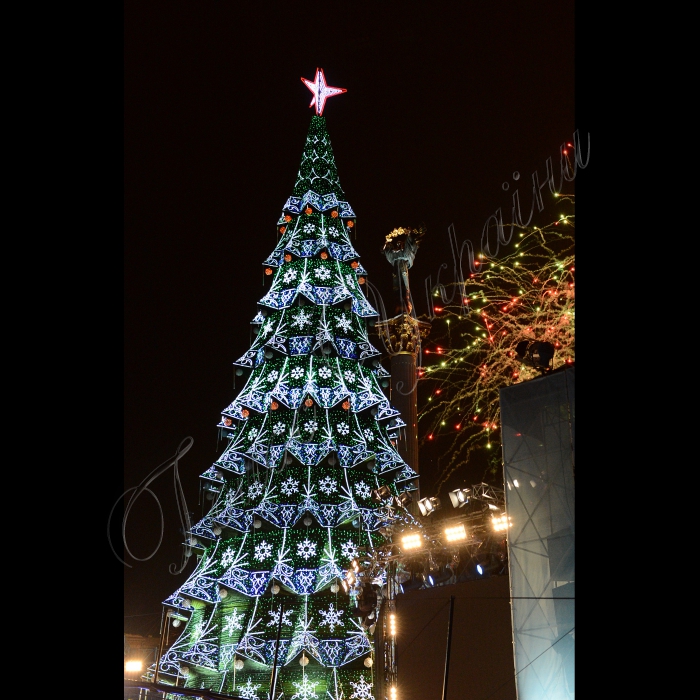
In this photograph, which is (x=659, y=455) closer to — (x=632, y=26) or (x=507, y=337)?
(x=632, y=26)

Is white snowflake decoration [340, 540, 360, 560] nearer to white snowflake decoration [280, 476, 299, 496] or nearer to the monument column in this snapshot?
white snowflake decoration [280, 476, 299, 496]

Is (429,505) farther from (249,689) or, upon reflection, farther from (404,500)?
(249,689)

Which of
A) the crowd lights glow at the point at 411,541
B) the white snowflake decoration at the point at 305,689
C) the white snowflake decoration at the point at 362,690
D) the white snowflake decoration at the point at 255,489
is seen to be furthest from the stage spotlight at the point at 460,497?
the white snowflake decoration at the point at 255,489

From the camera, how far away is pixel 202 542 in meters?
18.6

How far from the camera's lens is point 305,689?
15664 millimetres

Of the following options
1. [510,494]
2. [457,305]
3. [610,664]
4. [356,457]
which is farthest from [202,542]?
[610,664]

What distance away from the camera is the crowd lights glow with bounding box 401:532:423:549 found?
1440 centimetres

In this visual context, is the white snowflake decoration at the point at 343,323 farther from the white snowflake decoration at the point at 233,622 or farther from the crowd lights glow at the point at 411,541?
the white snowflake decoration at the point at 233,622

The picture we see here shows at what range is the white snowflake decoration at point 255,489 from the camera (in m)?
17.7

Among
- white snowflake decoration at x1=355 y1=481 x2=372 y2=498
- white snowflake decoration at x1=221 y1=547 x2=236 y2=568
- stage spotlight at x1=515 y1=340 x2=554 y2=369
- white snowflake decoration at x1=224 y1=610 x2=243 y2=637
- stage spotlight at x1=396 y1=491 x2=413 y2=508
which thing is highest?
stage spotlight at x1=515 y1=340 x2=554 y2=369

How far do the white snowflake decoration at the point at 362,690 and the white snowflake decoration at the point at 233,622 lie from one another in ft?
7.73

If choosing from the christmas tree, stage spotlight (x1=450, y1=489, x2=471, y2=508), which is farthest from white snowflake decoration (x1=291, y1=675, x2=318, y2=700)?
stage spotlight (x1=450, y1=489, x2=471, y2=508)

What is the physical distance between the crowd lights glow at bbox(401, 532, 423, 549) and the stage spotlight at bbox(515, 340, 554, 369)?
15.3ft

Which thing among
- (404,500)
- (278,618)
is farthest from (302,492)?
(404,500)
